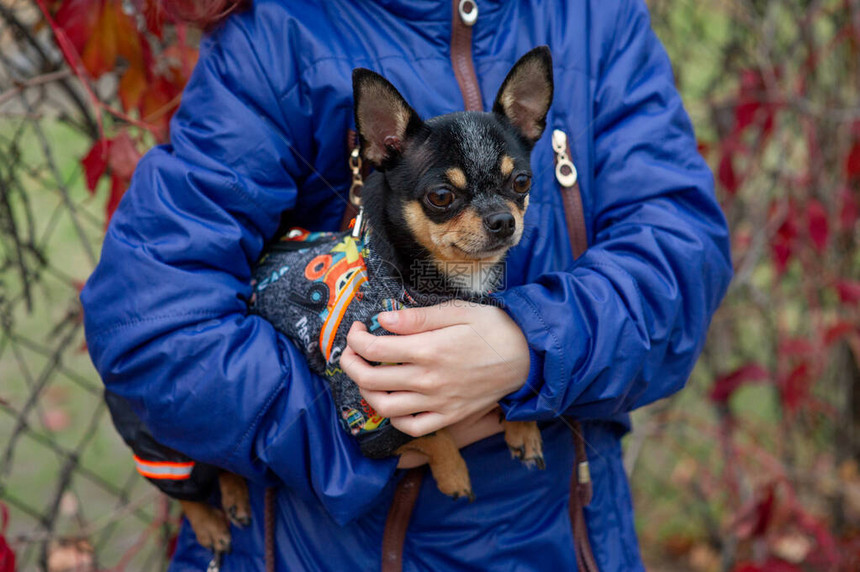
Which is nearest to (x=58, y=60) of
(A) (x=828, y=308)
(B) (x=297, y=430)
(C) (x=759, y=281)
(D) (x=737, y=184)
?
(B) (x=297, y=430)

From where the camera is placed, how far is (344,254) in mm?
1562

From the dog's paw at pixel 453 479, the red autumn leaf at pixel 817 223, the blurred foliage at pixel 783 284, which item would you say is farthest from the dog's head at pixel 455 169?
the red autumn leaf at pixel 817 223

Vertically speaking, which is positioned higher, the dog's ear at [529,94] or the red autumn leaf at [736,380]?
the dog's ear at [529,94]

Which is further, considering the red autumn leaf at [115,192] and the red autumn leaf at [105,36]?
the red autumn leaf at [115,192]

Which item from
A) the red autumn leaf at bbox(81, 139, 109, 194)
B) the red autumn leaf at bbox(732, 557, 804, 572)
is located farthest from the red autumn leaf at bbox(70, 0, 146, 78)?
the red autumn leaf at bbox(732, 557, 804, 572)

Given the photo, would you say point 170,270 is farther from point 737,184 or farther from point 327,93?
point 737,184

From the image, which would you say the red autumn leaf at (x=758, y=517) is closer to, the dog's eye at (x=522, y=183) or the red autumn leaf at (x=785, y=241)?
the red autumn leaf at (x=785, y=241)

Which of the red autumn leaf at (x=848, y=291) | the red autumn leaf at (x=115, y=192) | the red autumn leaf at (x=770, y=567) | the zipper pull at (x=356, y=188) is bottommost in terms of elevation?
the red autumn leaf at (x=770, y=567)

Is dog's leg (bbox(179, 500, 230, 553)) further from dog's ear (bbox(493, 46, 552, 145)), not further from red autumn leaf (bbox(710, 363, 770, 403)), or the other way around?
red autumn leaf (bbox(710, 363, 770, 403))

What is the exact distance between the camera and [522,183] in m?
1.59

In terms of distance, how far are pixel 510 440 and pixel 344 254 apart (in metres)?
0.54

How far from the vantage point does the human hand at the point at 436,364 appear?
4.52 feet

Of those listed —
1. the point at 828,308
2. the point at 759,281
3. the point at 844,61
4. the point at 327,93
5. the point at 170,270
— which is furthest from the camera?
the point at 759,281

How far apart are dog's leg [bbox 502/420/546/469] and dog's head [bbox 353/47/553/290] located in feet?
1.24
